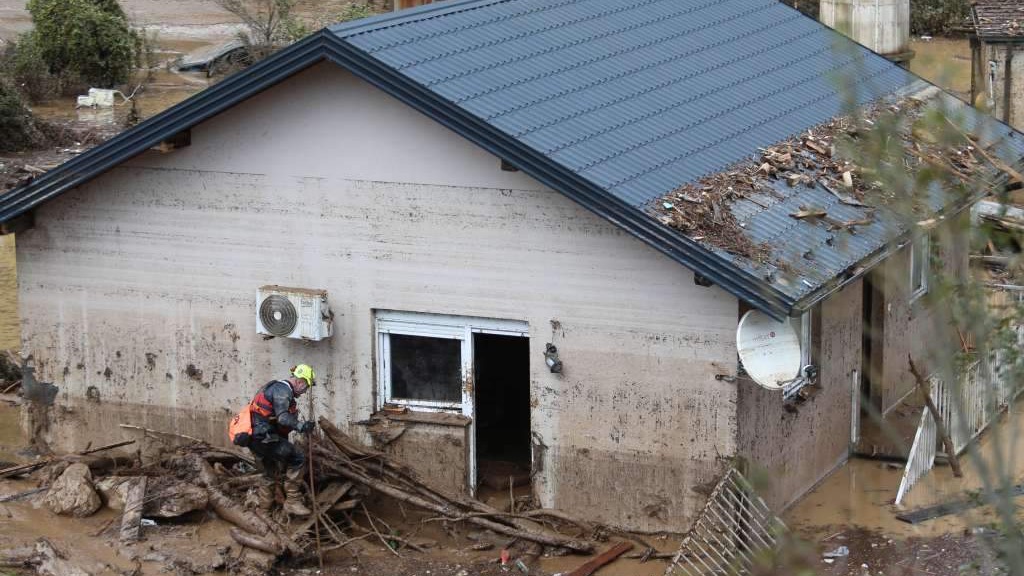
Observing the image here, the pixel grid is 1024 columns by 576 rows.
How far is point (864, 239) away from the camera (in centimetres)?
1343

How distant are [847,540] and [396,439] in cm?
391

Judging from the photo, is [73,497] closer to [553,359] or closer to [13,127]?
[553,359]

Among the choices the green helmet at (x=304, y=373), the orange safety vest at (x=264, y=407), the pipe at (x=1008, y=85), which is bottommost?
the orange safety vest at (x=264, y=407)

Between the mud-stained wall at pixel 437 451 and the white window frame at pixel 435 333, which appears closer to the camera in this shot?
the white window frame at pixel 435 333

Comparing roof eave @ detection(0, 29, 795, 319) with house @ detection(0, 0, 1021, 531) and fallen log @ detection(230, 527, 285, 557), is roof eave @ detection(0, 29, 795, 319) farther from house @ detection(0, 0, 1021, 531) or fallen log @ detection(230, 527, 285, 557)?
fallen log @ detection(230, 527, 285, 557)

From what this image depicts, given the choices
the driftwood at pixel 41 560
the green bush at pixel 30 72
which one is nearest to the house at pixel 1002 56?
the green bush at pixel 30 72

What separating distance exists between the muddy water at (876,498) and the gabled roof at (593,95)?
2354 mm

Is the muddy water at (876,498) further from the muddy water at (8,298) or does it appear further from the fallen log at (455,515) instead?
the muddy water at (8,298)

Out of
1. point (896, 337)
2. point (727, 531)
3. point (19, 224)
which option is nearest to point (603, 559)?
point (727, 531)

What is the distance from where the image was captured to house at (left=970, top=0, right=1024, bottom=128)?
27141mm

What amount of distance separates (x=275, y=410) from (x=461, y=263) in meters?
1.95

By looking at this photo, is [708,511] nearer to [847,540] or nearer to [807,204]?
[847,540]

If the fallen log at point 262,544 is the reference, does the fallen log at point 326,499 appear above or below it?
above

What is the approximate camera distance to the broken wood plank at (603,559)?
12.3 meters
